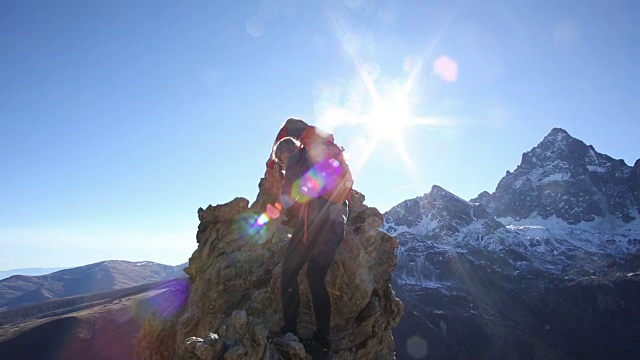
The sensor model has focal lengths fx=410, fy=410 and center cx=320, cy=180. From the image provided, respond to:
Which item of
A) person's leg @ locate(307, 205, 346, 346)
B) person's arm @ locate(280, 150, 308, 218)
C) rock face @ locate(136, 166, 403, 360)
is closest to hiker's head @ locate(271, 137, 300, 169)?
person's arm @ locate(280, 150, 308, 218)

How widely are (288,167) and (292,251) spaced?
6.24ft

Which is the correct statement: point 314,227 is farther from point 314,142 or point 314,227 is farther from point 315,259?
point 314,142

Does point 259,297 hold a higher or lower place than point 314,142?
lower

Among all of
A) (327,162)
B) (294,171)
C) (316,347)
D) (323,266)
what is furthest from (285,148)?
(316,347)

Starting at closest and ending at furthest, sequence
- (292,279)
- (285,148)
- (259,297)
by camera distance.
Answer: (292,279) < (285,148) < (259,297)

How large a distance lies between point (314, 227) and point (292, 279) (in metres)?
1.28

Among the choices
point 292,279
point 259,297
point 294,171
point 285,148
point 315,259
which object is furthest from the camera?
point 259,297

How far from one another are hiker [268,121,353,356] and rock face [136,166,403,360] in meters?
0.80

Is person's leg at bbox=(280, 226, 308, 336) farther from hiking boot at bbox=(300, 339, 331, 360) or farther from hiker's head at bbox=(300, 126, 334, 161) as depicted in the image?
hiker's head at bbox=(300, 126, 334, 161)

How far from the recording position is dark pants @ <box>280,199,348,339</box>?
8.93 meters

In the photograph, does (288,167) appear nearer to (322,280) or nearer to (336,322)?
(322,280)

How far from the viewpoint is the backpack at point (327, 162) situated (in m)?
9.30

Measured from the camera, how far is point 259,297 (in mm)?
11758

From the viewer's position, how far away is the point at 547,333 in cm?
19612
